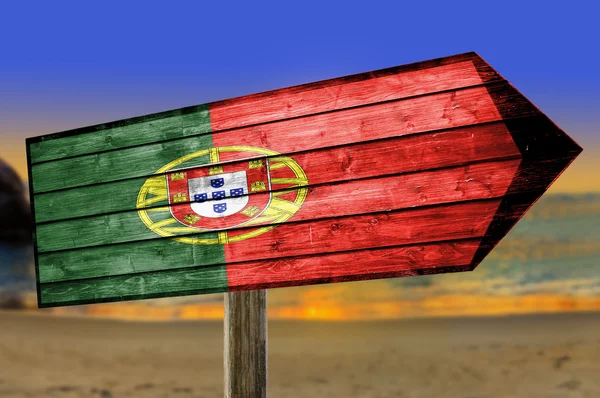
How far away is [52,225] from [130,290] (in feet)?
3.44

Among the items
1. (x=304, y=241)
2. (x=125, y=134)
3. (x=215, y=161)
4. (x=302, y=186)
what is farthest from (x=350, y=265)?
(x=125, y=134)

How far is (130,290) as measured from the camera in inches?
201

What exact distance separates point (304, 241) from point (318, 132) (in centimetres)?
79

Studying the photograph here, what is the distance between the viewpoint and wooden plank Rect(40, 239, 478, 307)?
A: 4281mm

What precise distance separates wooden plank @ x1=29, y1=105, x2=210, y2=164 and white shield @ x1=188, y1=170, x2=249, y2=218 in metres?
0.41

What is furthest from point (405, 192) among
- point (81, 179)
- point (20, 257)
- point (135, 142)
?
point (20, 257)

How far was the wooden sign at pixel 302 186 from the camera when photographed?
167 inches

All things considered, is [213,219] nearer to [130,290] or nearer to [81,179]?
[130,290]

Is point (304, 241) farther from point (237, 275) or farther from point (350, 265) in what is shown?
point (237, 275)

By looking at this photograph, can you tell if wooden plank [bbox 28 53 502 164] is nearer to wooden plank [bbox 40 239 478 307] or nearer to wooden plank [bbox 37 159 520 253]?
wooden plank [bbox 37 159 520 253]

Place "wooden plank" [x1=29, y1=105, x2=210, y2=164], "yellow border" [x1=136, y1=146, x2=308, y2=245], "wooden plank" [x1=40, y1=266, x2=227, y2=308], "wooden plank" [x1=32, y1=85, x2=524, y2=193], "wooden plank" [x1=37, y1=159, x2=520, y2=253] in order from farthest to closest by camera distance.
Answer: "wooden plank" [x1=29, y1=105, x2=210, y2=164], "wooden plank" [x1=40, y1=266, x2=227, y2=308], "yellow border" [x1=136, y1=146, x2=308, y2=245], "wooden plank" [x1=32, y1=85, x2=524, y2=193], "wooden plank" [x1=37, y1=159, x2=520, y2=253]

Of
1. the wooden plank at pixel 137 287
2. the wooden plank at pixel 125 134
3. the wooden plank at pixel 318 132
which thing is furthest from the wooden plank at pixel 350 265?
the wooden plank at pixel 125 134

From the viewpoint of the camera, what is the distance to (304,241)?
459 centimetres

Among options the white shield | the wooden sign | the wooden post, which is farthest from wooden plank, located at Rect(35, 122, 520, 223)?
the wooden post
